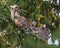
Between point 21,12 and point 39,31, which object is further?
point 21,12

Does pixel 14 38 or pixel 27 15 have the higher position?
pixel 27 15

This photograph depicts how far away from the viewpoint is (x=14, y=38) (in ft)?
6.68

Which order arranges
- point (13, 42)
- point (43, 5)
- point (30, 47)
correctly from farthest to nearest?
point (43, 5)
point (13, 42)
point (30, 47)

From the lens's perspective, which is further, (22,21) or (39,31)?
(22,21)

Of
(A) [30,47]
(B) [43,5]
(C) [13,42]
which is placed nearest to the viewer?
(A) [30,47]

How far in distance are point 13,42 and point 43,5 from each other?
21.3 inches

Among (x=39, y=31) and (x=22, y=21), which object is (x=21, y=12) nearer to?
(x=22, y=21)

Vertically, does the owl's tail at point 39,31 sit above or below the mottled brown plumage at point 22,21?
below

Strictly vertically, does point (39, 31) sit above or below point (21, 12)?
below

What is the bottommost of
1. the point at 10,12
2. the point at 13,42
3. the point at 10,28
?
the point at 13,42

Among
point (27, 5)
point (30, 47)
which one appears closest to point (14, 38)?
point (27, 5)

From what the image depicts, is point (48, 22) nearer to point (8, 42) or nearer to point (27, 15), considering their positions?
point (27, 15)

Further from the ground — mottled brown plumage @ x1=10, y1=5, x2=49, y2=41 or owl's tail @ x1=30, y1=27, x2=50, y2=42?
mottled brown plumage @ x1=10, y1=5, x2=49, y2=41

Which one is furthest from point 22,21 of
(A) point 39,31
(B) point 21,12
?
(A) point 39,31
